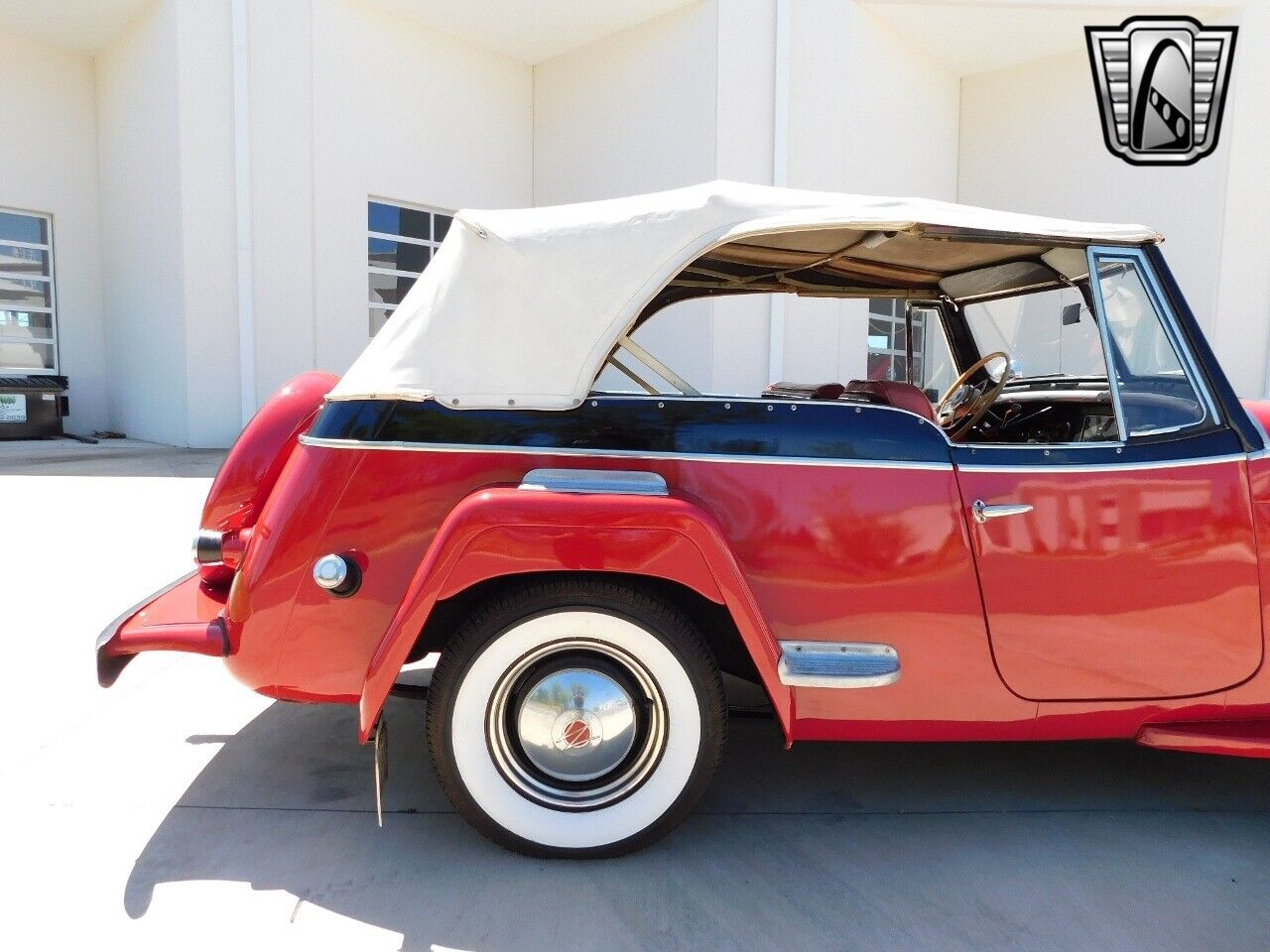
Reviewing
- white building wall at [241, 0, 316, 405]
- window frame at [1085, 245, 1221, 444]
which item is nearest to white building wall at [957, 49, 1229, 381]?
white building wall at [241, 0, 316, 405]

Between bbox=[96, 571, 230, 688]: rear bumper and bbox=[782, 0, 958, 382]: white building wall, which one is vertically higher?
bbox=[782, 0, 958, 382]: white building wall

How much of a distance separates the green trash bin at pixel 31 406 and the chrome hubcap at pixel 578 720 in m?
12.2

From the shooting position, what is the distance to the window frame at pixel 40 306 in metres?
11.8

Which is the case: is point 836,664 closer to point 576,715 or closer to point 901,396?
point 576,715

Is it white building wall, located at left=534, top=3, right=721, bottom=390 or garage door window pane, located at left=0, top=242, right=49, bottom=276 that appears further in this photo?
garage door window pane, located at left=0, top=242, right=49, bottom=276

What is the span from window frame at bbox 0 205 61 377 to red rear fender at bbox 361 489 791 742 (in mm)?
12722

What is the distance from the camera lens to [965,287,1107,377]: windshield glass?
2.85 meters

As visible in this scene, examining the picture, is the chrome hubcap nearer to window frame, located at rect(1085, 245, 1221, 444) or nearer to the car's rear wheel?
the car's rear wheel

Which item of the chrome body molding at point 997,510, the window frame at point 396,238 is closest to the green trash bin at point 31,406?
the window frame at point 396,238

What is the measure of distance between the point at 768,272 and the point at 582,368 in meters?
1.37

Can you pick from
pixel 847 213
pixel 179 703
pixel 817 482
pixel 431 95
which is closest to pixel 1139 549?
pixel 817 482

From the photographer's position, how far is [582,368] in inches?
86.9

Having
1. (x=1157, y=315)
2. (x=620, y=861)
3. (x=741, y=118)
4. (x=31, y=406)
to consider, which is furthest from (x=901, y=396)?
(x=31, y=406)

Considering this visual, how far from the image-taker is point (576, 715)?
2158 millimetres
